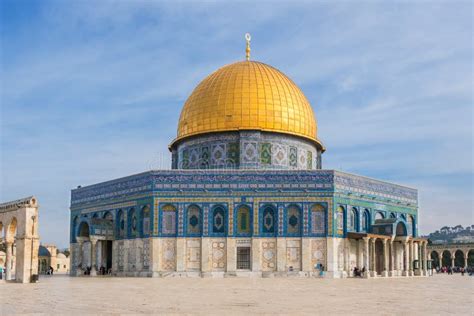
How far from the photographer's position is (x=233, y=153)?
3959 cm

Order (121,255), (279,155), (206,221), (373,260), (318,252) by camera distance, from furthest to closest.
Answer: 1. (279,155)
2. (121,255)
3. (373,260)
4. (206,221)
5. (318,252)

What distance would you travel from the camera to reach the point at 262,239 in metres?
35.5

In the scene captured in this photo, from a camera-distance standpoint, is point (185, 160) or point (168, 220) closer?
point (168, 220)

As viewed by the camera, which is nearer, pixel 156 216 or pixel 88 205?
pixel 156 216

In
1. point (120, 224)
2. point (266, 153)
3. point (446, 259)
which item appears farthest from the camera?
point (446, 259)

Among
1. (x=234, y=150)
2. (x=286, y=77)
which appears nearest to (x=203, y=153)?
(x=234, y=150)

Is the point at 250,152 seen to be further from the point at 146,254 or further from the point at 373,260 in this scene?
the point at 373,260

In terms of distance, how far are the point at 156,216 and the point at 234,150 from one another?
6.80 metres

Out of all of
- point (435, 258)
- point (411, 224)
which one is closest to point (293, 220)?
point (411, 224)

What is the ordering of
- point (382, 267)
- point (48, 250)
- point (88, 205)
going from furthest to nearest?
point (48, 250), point (88, 205), point (382, 267)

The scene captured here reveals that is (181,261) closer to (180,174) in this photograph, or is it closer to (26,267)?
(180,174)

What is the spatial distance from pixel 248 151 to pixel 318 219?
643cm

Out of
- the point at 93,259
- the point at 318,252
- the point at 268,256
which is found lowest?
the point at 93,259

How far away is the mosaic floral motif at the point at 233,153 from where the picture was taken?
3938 centimetres
